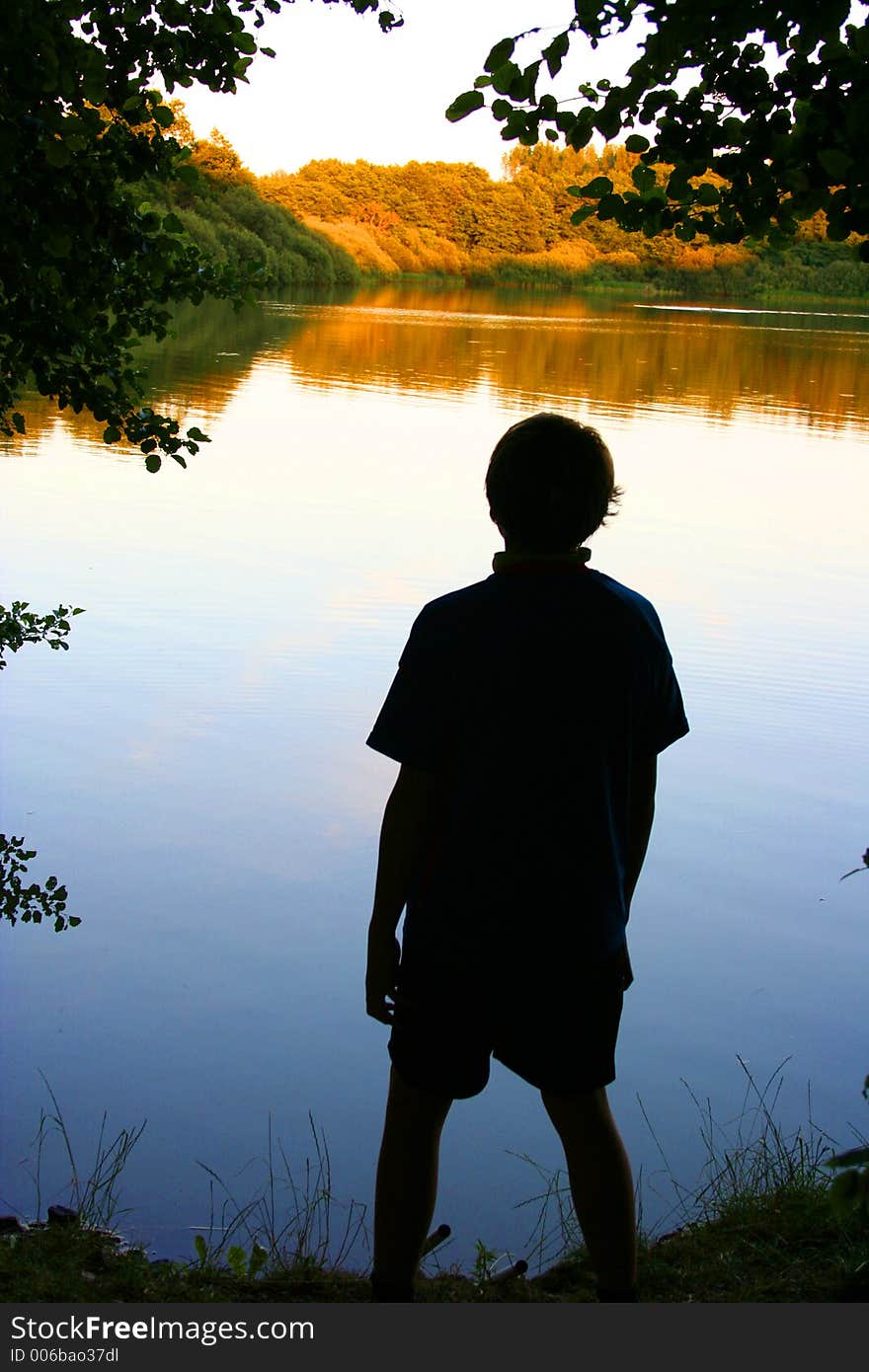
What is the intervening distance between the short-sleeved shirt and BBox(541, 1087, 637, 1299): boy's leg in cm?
27

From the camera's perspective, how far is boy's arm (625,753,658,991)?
7.85ft

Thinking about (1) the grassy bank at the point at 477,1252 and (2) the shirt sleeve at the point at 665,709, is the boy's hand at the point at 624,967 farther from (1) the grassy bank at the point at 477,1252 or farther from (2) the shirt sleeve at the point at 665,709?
(1) the grassy bank at the point at 477,1252

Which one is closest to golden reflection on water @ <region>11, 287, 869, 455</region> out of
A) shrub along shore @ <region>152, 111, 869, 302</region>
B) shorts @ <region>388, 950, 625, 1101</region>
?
shorts @ <region>388, 950, 625, 1101</region>

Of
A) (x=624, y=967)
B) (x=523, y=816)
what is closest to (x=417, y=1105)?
(x=624, y=967)

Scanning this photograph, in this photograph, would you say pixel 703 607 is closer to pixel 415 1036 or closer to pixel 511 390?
pixel 415 1036

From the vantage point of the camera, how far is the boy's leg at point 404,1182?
2.34 metres

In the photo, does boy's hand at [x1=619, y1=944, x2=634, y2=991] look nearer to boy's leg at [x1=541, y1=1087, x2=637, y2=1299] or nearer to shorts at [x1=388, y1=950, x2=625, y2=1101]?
shorts at [x1=388, y1=950, x2=625, y2=1101]

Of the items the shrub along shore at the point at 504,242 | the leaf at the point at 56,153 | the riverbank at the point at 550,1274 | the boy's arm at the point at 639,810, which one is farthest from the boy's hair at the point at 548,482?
the shrub along shore at the point at 504,242

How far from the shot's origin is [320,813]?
20.7 feet

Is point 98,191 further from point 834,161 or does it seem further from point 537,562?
point 834,161

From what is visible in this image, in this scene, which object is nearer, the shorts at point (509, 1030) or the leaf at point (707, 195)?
the shorts at point (509, 1030)

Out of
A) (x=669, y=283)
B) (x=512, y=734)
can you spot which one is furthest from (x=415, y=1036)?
(x=669, y=283)

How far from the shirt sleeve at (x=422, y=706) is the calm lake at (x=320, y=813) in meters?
1.85

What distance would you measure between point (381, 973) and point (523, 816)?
37cm
